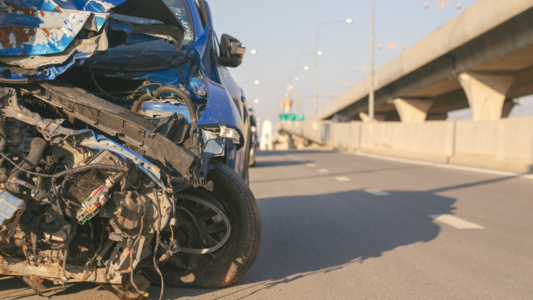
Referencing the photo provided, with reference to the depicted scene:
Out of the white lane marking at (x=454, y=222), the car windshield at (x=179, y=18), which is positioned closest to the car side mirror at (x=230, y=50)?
the car windshield at (x=179, y=18)

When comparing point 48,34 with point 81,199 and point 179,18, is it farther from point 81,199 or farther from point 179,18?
point 179,18

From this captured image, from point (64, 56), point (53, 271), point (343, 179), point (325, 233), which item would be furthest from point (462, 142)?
point (53, 271)

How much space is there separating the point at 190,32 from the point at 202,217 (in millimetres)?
1814

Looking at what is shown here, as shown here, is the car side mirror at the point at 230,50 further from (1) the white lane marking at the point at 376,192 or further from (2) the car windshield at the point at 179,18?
(1) the white lane marking at the point at 376,192

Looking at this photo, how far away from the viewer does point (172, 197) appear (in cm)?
318

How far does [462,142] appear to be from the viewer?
1861cm

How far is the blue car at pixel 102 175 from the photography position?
10.1 ft

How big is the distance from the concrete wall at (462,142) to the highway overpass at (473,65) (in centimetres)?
519

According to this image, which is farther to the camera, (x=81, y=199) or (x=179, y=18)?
(x=179, y=18)

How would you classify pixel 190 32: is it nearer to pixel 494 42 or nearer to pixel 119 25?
pixel 119 25

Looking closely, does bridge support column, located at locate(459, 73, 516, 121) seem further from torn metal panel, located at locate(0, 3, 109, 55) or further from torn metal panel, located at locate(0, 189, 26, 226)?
torn metal panel, located at locate(0, 189, 26, 226)

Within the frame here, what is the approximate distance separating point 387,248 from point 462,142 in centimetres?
1470

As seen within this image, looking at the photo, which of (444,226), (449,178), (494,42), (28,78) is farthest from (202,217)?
(494,42)

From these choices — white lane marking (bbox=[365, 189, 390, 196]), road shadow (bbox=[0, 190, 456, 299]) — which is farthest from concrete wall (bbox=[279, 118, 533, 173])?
road shadow (bbox=[0, 190, 456, 299])
